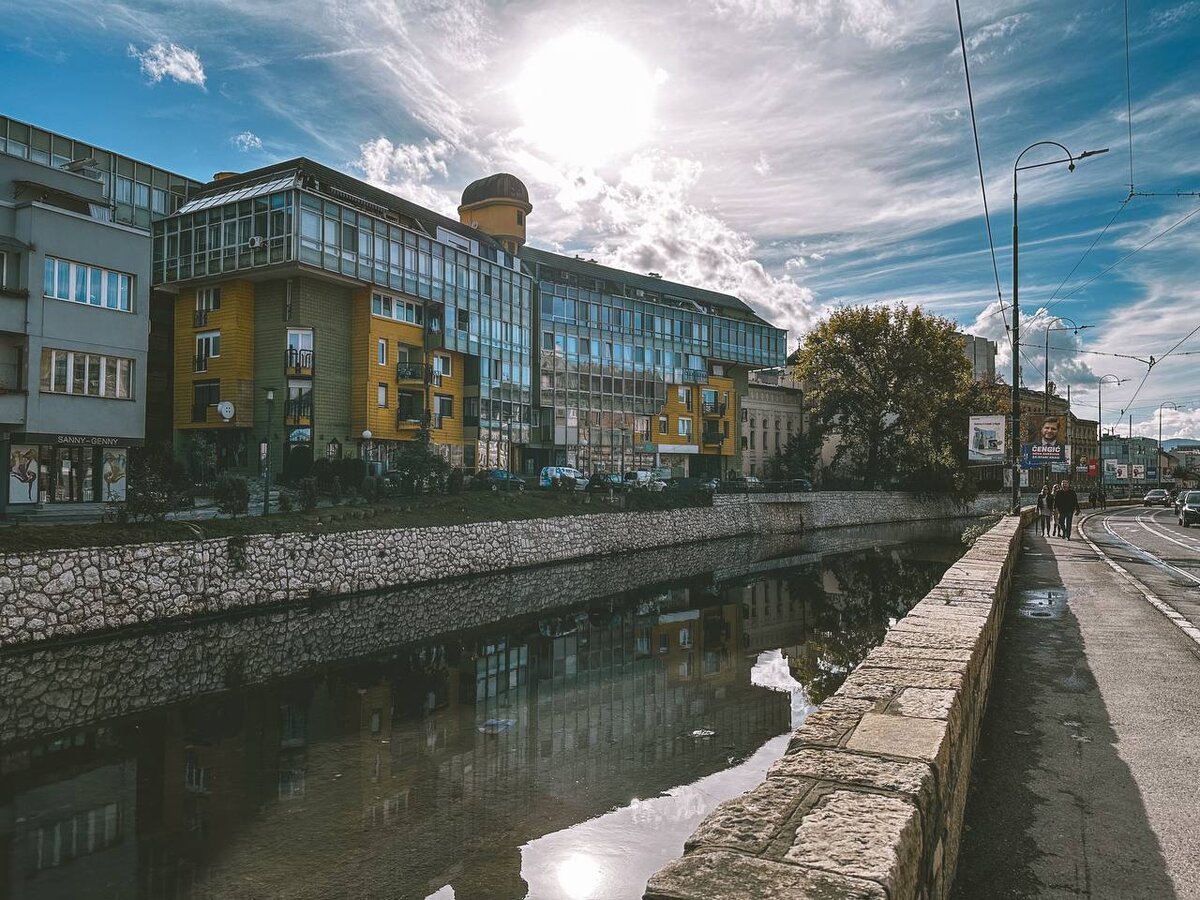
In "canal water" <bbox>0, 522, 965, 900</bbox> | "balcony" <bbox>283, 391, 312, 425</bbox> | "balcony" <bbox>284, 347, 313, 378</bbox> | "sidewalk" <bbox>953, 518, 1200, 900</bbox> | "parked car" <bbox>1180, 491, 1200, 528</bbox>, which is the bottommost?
"canal water" <bbox>0, 522, 965, 900</bbox>

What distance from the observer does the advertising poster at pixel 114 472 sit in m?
31.1

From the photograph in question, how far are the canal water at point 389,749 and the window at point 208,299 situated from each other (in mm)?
29266

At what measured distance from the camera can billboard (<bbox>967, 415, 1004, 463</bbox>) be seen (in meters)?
30.4

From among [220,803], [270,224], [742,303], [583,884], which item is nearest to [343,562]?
[220,803]

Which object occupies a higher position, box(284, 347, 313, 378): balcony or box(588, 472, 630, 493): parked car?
box(284, 347, 313, 378): balcony

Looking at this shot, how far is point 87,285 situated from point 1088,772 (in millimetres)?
33684

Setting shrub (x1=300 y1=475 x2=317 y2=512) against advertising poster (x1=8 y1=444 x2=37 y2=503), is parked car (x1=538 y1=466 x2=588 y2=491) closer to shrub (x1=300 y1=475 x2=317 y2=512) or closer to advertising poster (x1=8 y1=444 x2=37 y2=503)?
shrub (x1=300 y1=475 x2=317 y2=512)

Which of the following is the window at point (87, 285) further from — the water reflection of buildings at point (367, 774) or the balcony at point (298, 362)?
the water reflection of buildings at point (367, 774)

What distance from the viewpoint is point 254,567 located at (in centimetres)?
2289

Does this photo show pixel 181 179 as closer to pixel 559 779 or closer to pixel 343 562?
pixel 343 562

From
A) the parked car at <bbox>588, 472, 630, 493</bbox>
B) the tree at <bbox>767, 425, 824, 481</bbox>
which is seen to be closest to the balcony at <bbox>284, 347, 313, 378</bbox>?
the parked car at <bbox>588, 472, 630, 493</bbox>

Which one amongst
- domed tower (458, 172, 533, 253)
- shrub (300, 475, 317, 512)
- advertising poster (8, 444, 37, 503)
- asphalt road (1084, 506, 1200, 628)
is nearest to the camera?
asphalt road (1084, 506, 1200, 628)

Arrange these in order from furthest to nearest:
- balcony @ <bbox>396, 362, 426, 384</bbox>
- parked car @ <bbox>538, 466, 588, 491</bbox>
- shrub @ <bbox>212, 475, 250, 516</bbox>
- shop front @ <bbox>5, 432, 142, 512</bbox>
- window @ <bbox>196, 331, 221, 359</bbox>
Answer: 1. parked car @ <bbox>538, 466, 588, 491</bbox>
2. balcony @ <bbox>396, 362, 426, 384</bbox>
3. window @ <bbox>196, 331, 221, 359</bbox>
4. shop front @ <bbox>5, 432, 142, 512</bbox>
5. shrub @ <bbox>212, 475, 250, 516</bbox>

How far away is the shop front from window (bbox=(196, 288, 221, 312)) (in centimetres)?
1565
